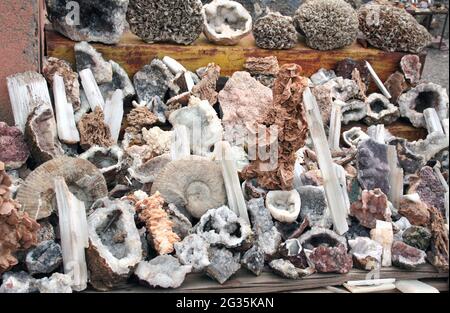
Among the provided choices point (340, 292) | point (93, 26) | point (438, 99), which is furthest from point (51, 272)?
point (438, 99)

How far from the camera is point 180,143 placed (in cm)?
407

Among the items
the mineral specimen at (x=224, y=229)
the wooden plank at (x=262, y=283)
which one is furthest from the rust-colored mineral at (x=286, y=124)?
the wooden plank at (x=262, y=283)

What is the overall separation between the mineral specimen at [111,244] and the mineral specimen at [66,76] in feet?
3.66

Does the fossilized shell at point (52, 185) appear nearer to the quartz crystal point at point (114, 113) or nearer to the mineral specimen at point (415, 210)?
the quartz crystal point at point (114, 113)

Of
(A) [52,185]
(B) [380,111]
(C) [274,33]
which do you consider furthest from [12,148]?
(B) [380,111]

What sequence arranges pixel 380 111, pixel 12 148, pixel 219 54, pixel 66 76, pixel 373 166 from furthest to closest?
pixel 380 111
pixel 219 54
pixel 66 76
pixel 373 166
pixel 12 148

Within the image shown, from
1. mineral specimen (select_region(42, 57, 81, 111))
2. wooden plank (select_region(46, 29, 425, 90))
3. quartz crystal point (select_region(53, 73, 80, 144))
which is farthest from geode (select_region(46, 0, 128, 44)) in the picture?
quartz crystal point (select_region(53, 73, 80, 144))

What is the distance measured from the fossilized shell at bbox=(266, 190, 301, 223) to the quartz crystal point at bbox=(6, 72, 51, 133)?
1539 millimetres

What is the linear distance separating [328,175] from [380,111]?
1.72 meters

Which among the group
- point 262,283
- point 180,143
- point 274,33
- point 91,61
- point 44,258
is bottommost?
point 262,283

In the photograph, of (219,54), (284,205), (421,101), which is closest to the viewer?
(284,205)

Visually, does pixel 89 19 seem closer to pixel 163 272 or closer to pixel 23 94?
pixel 23 94

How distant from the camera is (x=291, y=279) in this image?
3.19 m

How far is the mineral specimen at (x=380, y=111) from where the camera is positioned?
4863 mm
